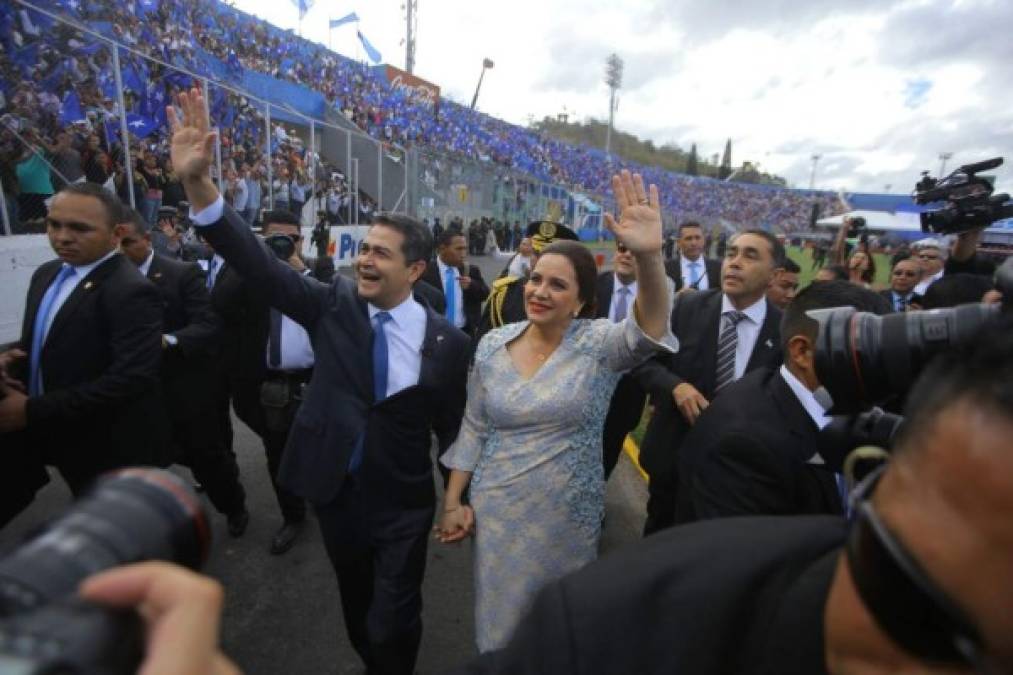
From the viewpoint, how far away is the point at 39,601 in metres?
0.54

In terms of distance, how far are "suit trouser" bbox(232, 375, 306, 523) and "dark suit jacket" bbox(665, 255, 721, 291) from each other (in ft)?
12.9

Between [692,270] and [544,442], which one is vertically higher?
[692,270]

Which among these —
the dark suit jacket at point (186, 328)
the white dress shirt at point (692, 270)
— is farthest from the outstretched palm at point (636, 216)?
the white dress shirt at point (692, 270)

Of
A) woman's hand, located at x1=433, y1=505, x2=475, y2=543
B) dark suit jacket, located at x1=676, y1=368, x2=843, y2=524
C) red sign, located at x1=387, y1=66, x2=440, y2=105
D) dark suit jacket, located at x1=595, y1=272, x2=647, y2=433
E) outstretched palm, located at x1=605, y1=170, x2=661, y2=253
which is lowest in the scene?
woman's hand, located at x1=433, y1=505, x2=475, y2=543

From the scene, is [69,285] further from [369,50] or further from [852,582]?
[369,50]

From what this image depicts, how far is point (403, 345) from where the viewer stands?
2439 millimetres

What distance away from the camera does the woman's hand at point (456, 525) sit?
7.39 feet

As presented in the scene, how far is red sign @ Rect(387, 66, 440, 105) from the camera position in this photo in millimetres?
30797

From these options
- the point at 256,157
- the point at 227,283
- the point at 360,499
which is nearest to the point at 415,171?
the point at 256,157

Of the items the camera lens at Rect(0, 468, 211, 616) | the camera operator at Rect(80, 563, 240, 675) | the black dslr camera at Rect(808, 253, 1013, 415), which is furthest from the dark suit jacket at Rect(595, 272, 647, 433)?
the camera operator at Rect(80, 563, 240, 675)

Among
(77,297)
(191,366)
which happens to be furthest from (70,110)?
(77,297)

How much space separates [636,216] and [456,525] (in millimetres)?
1329

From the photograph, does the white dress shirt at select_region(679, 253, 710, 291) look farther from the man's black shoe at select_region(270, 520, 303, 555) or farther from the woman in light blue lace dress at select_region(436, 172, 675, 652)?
the man's black shoe at select_region(270, 520, 303, 555)

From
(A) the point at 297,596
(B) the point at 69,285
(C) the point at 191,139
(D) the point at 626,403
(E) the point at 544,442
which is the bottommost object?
(A) the point at 297,596
